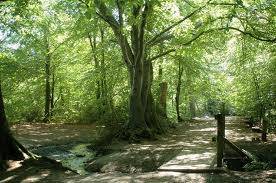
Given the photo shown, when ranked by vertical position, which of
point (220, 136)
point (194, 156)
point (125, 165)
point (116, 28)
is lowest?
point (125, 165)

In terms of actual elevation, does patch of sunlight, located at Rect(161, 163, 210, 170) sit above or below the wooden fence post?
below

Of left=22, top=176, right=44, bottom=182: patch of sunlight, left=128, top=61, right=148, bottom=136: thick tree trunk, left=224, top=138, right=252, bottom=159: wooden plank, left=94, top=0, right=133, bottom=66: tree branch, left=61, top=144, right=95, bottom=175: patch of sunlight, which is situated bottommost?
left=22, top=176, right=44, bottom=182: patch of sunlight

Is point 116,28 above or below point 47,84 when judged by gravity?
above

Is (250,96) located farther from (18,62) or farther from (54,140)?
(18,62)

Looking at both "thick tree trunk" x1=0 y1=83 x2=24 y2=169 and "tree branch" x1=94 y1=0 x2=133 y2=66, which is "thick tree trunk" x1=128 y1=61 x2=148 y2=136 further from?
"thick tree trunk" x1=0 y1=83 x2=24 y2=169

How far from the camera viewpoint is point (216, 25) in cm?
2047

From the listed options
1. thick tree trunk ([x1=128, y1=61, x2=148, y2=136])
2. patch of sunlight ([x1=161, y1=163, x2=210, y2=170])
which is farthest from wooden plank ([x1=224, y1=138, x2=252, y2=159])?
thick tree trunk ([x1=128, y1=61, x2=148, y2=136])

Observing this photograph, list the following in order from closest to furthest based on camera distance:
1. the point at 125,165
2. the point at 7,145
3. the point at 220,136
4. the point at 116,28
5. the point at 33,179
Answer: the point at 33,179
the point at 220,136
the point at 7,145
the point at 125,165
the point at 116,28

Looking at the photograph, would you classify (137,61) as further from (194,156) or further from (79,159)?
(194,156)

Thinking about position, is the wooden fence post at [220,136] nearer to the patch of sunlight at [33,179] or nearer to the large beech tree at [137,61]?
the patch of sunlight at [33,179]

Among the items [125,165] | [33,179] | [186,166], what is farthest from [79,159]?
[186,166]

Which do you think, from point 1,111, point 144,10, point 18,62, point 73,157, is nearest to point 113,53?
point 18,62

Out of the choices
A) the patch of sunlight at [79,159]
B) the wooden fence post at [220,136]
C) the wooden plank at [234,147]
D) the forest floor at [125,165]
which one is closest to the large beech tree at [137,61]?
the forest floor at [125,165]

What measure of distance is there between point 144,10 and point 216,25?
467cm
